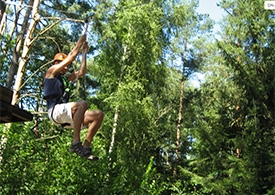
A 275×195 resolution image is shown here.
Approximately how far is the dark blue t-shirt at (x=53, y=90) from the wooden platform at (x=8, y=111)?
357 mm

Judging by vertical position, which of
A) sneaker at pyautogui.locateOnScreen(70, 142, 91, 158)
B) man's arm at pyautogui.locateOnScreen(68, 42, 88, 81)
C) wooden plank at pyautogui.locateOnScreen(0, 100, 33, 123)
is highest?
man's arm at pyautogui.locateOnScreen(68, 42, 88, 81)

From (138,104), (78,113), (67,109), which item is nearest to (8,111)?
(67,109)

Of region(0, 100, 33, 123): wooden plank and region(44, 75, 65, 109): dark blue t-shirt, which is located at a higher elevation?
region(44, 75, 65, 109): dark blue t-shirt

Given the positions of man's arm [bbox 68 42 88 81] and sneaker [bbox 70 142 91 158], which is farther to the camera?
man's arm [bbox 68 42 88 81]

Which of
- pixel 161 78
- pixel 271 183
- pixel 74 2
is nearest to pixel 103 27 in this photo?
pixel 74 2

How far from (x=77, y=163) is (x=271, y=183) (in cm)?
554

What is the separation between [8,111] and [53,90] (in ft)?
1.62

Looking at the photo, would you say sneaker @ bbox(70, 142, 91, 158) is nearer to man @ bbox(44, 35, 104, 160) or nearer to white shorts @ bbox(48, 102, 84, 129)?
man @ bbox(44, 35, 104, 160)

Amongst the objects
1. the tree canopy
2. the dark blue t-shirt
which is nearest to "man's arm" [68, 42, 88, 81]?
the dark blue t-shirt

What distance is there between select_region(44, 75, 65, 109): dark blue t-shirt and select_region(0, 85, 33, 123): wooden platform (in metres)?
0.36

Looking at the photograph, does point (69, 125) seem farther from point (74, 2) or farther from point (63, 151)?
point (74, 2)

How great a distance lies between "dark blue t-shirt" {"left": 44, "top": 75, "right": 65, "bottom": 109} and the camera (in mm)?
4359

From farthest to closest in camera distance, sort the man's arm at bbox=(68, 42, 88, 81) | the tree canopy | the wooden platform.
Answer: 1. the tree canopy
2. the man's arm at bbox=(68, 42, 88, 81)
3. the wooden platform

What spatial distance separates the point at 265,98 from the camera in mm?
12766
